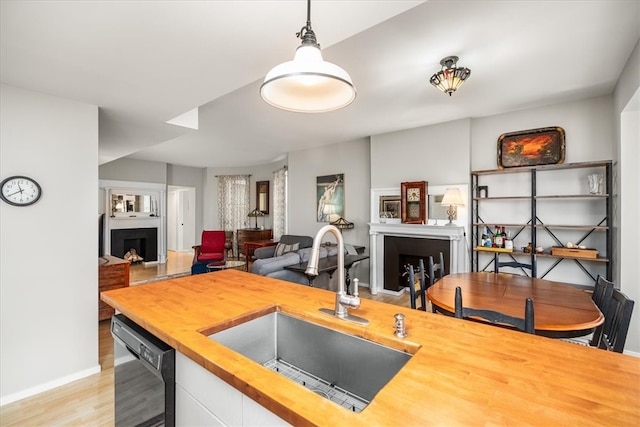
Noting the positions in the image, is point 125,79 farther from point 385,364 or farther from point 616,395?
point 616,395

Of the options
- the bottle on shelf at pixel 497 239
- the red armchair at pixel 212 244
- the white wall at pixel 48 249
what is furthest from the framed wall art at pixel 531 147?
the red armchair at pixel 212 244

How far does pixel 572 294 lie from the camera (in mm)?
2129

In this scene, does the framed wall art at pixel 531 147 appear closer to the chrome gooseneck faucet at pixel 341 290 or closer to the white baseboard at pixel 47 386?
the chrome gooseneck faucet at pixel 341 290

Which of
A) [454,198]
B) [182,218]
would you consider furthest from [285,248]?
[182,218]

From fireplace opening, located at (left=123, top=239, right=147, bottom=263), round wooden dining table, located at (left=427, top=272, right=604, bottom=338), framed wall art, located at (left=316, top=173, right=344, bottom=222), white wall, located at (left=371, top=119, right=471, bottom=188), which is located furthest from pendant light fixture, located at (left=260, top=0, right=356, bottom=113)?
fireplace opening, located at (left=123, top=239, right=147, bottom=263)

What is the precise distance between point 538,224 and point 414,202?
159 centimetres

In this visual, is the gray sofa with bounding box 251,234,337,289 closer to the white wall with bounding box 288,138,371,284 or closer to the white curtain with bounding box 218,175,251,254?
the white wall with bounding box 288,138,371,284

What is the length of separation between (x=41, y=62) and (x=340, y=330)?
8.05 ft

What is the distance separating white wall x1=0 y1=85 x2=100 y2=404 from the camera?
2.20m

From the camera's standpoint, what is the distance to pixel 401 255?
4.71 meters

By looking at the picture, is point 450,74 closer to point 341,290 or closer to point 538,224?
point 341,290

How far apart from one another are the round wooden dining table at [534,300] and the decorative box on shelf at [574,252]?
123 centimetres

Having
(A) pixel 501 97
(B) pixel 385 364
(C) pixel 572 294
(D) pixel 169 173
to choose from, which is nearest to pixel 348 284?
(C) pixel 572 294

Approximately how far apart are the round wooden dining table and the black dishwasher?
160 cm
